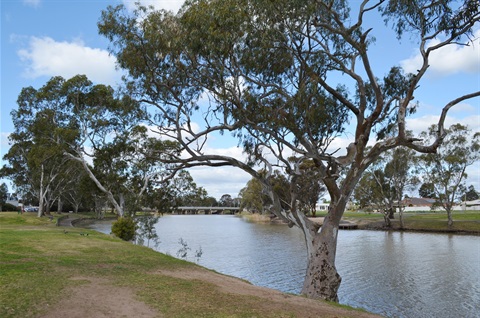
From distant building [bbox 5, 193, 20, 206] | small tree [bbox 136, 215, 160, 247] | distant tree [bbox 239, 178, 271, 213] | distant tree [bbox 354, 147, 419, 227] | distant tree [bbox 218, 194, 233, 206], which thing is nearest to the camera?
small tree [bbox 136, 215, 160, 247]

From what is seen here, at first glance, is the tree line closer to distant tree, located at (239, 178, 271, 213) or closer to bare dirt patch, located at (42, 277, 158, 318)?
bare dirt patch, located at (42, 277, 158, 318)

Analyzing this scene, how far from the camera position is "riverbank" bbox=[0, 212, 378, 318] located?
6316mm

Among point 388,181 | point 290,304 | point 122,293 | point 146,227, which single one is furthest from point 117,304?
point 388,181

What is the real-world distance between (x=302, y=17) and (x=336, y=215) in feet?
18.5

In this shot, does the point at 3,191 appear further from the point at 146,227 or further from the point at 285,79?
the point at 285,79

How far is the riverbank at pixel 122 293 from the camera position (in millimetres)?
6316

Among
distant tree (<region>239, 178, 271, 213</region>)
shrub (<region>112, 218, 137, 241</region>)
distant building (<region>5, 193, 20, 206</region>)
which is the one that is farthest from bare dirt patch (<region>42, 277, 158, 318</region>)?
distant building (<region>5, 193, 20, 206</region>)

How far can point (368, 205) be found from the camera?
5431cm

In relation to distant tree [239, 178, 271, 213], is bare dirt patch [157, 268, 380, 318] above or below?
below

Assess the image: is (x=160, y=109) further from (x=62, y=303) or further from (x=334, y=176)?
(x=62, y=303)

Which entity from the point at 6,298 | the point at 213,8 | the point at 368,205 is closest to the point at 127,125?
the point at 213,8

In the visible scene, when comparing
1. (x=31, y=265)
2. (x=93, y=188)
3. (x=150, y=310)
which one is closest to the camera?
(x=150, y=310)

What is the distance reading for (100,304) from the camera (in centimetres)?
661

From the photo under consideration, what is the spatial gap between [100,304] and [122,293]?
2.93 feet
